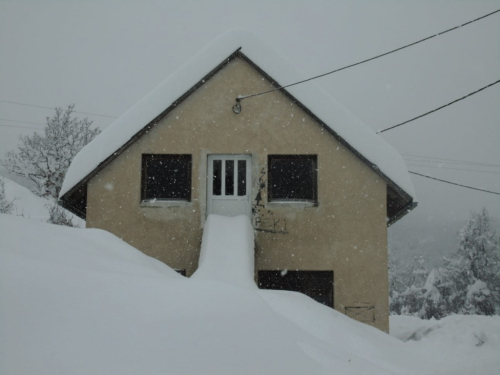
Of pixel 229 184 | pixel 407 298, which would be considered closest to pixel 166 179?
pixel 229 184

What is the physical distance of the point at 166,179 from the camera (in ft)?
38.7

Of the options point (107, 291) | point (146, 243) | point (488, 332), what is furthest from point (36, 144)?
point (107, 291)

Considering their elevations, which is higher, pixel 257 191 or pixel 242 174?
pixel 242 174

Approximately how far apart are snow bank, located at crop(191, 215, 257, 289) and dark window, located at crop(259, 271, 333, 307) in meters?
1.41

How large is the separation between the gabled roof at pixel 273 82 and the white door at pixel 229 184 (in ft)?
5.75

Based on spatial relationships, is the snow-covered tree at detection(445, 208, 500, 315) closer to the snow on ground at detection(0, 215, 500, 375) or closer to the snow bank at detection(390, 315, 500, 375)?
the snow bank at detection(390, 315, 500, 375)

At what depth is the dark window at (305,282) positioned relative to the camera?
11.1 m

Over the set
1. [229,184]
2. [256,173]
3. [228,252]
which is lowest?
[228,252]

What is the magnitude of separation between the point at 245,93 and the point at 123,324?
28.9 feet

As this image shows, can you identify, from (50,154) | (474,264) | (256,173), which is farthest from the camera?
(474,264)

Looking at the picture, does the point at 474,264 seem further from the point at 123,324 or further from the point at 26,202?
the point at 26,202

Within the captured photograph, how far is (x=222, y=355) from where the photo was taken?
321 cm

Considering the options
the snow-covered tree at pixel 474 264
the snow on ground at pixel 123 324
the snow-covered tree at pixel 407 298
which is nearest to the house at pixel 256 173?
the snow on ground at pixel 123 324

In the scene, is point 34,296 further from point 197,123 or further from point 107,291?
point 197,123
